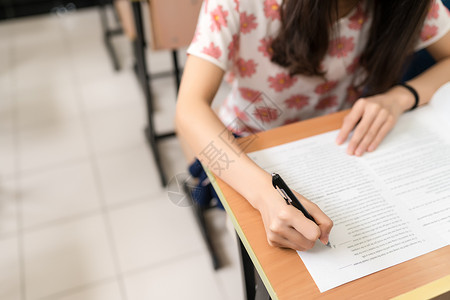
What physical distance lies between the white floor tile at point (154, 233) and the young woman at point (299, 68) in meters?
0.70

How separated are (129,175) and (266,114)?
1037mm

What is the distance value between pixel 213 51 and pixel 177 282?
974mm

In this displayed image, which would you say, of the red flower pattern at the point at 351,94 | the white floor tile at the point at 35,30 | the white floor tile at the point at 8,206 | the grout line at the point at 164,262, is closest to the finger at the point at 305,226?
the red flower pattern at the point at 351,94

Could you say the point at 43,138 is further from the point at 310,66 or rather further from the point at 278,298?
Answer: the point at 278,298

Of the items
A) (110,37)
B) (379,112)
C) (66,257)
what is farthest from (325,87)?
(110,37)

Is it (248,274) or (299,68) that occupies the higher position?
(299,68)

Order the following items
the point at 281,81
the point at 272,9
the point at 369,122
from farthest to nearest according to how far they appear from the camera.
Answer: the point at 281,81
the point at 272,9
the point at 369,122

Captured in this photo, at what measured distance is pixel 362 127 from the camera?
76cm

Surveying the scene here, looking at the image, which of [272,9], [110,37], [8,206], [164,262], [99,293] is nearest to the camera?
[272,9]

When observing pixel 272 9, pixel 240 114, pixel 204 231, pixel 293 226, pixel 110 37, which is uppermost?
pixel 272 9

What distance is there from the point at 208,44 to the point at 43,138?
1.62 metres

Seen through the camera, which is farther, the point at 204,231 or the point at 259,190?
the point at 204,231

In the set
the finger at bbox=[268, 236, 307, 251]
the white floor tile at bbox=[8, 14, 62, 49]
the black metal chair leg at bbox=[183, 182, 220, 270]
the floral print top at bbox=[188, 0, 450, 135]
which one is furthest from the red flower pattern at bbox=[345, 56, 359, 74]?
the white floor tile at bbox=[8, 14, 62, 49]

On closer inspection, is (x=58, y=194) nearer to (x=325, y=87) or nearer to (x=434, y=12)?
(x=325, y=87)
